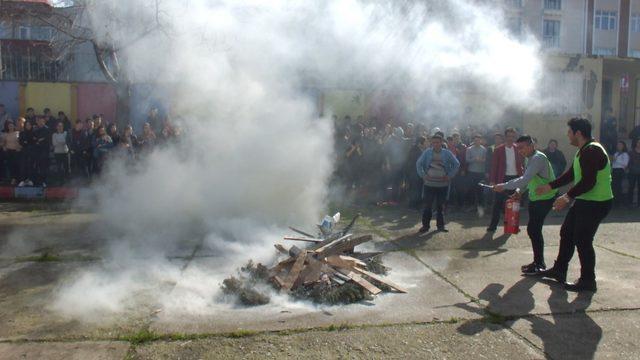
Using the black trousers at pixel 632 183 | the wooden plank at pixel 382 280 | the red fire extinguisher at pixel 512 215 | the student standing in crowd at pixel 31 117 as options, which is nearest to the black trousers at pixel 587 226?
the red fire extinguisher at pixel 512 215

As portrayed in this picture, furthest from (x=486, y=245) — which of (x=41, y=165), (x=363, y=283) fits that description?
(x=41, y=165)

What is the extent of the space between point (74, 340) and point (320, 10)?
7556mm

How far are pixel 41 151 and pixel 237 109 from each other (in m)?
5.53

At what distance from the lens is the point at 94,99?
14.9 m

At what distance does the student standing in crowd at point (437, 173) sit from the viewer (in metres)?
8.50

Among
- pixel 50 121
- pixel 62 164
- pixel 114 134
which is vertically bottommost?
pixel 62 164

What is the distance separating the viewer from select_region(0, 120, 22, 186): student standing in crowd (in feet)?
38.8

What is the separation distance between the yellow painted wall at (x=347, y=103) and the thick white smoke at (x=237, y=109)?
2.41 metres

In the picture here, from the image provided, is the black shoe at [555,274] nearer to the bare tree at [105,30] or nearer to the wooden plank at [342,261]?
the wooden plank at [342,261]

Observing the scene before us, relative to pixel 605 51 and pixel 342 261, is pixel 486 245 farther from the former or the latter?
pixel 605 51

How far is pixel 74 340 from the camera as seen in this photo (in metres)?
4.16

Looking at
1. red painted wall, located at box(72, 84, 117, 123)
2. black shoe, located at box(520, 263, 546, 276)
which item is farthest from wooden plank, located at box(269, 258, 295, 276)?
red painted wall, located at box(72, 84, 117, 123)

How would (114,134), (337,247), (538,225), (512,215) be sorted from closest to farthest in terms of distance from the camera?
(337,247) → (538,225) → (512,215) → (114,134)

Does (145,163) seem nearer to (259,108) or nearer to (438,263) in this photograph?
(259,108)
